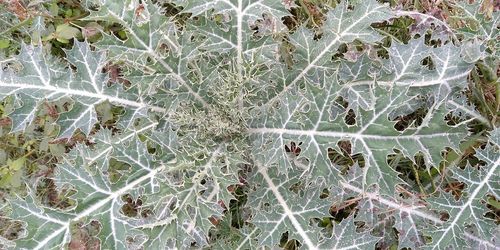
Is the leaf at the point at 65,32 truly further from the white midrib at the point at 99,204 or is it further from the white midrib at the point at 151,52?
the white midrib at the point at 99,204

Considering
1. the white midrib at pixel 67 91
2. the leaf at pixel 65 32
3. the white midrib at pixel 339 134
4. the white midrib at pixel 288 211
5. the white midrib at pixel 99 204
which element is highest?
the white midrib at pixel 339 134

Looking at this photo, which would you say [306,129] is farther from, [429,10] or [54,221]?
[429,10]

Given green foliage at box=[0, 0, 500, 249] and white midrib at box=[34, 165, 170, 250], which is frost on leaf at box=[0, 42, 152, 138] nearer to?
green foliage at box=[0, 0, 500, 249]

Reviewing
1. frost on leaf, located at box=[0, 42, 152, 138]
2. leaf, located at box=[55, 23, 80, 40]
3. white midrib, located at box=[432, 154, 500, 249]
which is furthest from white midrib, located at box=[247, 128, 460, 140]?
leaf, located at box=[55, 23, 80, 40]

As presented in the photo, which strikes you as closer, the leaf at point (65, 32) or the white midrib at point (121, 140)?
the white midrib at point (121, 140)

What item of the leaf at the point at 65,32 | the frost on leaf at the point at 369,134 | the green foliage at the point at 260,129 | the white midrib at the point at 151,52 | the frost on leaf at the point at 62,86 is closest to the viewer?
the frost on leaf at the point at 369,134

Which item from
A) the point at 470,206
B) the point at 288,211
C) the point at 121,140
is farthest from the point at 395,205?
the point at 121,140

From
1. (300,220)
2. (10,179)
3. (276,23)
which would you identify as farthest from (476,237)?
(10,179)

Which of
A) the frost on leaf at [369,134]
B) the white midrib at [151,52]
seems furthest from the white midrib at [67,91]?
the frost on leaf at [369,134]
